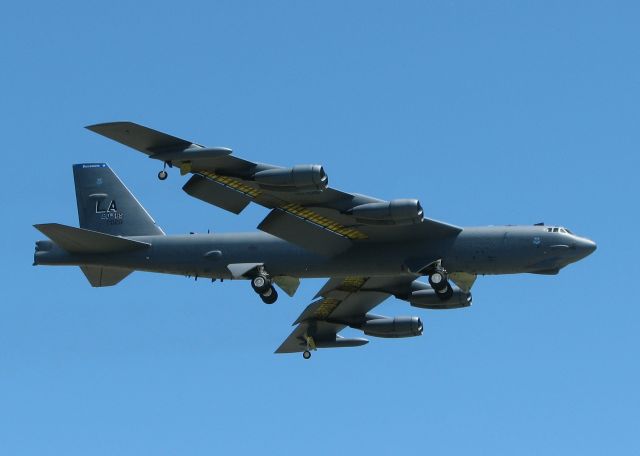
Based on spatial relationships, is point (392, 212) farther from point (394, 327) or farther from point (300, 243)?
point (394, 327)

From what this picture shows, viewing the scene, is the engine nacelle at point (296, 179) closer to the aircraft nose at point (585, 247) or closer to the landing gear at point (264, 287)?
the landing gear at point (264, 287)

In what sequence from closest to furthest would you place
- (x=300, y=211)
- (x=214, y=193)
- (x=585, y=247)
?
(x=214, y=193) → (x=585, y=247) → (x=300, y=211)

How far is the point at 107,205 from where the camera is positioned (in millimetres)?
56156

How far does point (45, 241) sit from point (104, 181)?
487cm

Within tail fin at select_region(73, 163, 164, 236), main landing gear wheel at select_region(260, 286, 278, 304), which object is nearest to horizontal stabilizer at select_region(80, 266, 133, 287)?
tail fin at select_region(73, 163, 164, 236)

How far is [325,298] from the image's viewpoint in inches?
2216

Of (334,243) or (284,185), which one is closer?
(284,185)

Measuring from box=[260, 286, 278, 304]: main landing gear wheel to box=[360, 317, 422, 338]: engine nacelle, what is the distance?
624cm

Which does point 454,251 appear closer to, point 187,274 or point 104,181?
point 187,274

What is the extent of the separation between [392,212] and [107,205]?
14.0 m

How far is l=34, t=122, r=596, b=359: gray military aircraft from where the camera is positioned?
46656 mm

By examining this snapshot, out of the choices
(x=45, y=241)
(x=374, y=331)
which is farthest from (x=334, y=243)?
(x=45, y=241)

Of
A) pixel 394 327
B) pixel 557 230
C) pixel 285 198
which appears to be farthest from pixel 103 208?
pixel 557 230

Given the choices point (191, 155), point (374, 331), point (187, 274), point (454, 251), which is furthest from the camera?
point (374, 331)
